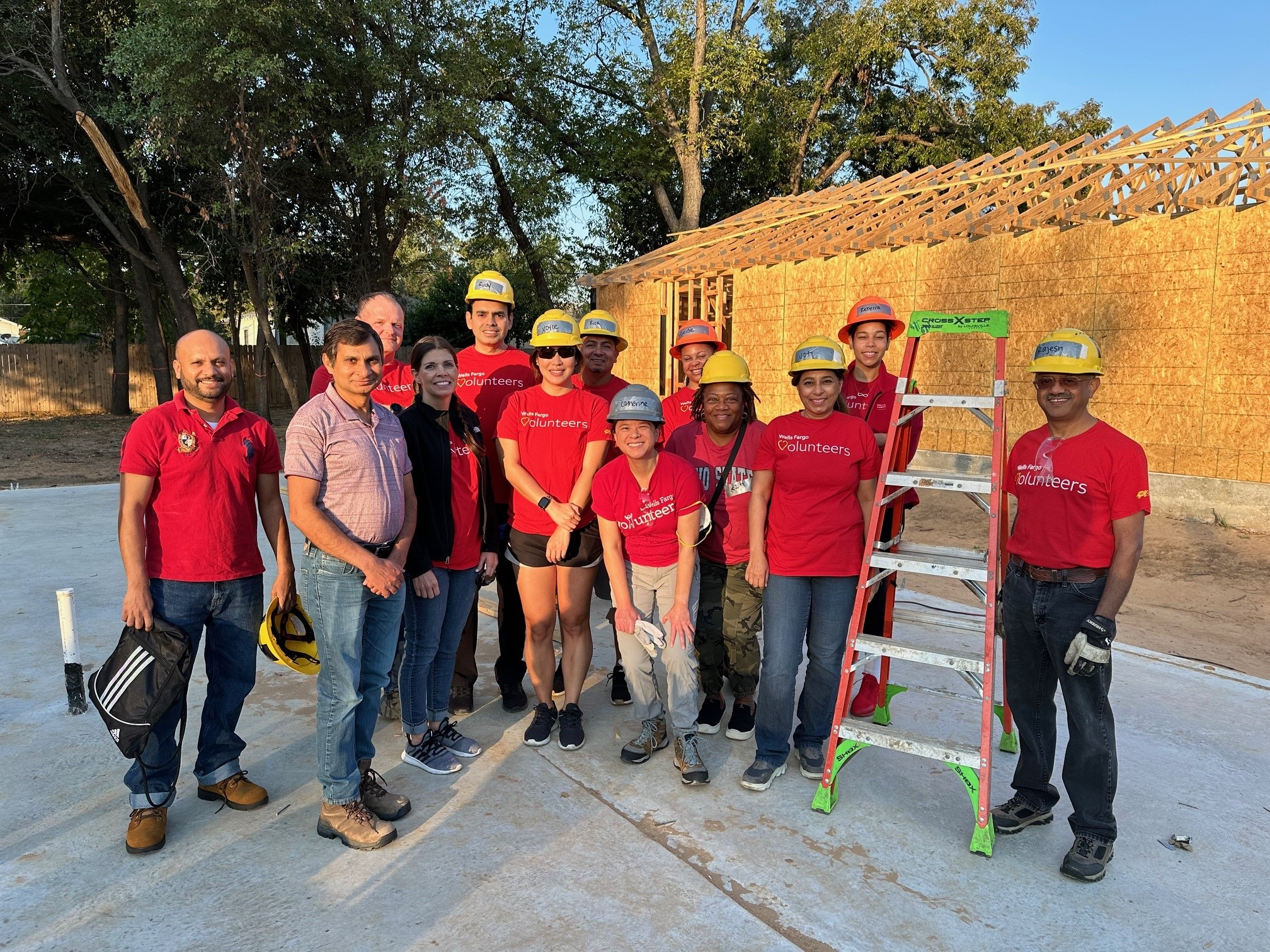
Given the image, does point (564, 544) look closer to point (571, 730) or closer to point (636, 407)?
point (636, 407)

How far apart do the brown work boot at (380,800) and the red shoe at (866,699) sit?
2.32 meters

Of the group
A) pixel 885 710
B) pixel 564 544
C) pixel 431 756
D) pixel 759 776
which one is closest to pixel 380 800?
pixel 431 756

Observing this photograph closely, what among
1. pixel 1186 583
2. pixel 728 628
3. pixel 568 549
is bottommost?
pixel 1186 583

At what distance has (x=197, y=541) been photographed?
3137 millimetres

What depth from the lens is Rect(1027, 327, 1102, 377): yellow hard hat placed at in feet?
9.97

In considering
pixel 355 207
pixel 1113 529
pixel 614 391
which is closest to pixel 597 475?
pixel 614 391

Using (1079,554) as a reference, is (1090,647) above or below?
below

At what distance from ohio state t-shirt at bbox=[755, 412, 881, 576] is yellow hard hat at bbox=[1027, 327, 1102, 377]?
768 millimetres

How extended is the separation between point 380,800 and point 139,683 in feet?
3.30

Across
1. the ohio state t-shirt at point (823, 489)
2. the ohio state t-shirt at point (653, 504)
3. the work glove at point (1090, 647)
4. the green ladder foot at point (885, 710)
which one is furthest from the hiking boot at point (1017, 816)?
the ohio state t-shirt at point (653, 504)

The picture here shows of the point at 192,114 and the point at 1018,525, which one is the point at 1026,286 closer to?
the point at 1018,525

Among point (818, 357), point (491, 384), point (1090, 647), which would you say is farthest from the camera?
point (491, 384)

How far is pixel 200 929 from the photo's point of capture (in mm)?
2670

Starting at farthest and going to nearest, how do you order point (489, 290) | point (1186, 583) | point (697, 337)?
point (1186, 583)
point (697, 337)
point (489, 290)
